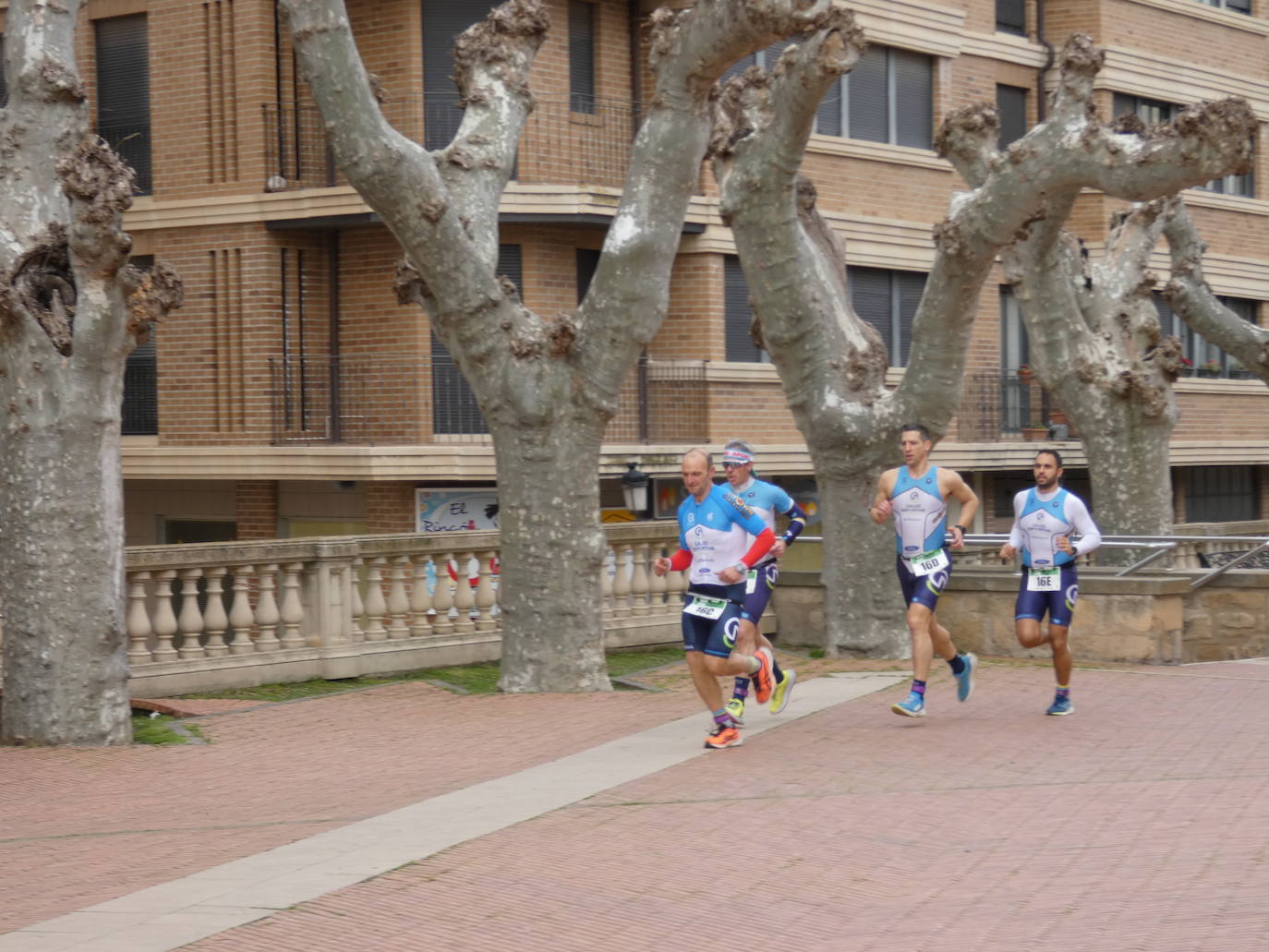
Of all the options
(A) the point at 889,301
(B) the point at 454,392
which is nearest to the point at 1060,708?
(B) the point at 454,392

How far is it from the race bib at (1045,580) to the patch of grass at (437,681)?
422cm

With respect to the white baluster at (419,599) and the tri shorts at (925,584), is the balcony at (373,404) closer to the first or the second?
the white baluster at (419,599)

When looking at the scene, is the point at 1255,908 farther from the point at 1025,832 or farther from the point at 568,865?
the point at 568,865

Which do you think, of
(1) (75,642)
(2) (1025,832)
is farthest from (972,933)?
(1) (75,642)

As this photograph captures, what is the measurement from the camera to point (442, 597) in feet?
52.4

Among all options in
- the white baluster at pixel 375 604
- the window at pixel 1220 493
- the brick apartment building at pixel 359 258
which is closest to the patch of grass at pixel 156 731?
the white baluster at pixel 375 604

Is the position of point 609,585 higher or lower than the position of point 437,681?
higher

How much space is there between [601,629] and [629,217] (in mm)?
3117

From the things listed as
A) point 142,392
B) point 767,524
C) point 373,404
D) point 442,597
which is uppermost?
point 142,392

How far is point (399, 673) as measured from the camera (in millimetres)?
15562

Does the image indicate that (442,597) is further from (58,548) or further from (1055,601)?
(1055,601)

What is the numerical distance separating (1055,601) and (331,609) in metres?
5.93

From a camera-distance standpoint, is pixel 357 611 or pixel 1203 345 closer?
pixel 357 611

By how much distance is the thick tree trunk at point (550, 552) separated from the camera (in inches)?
544
